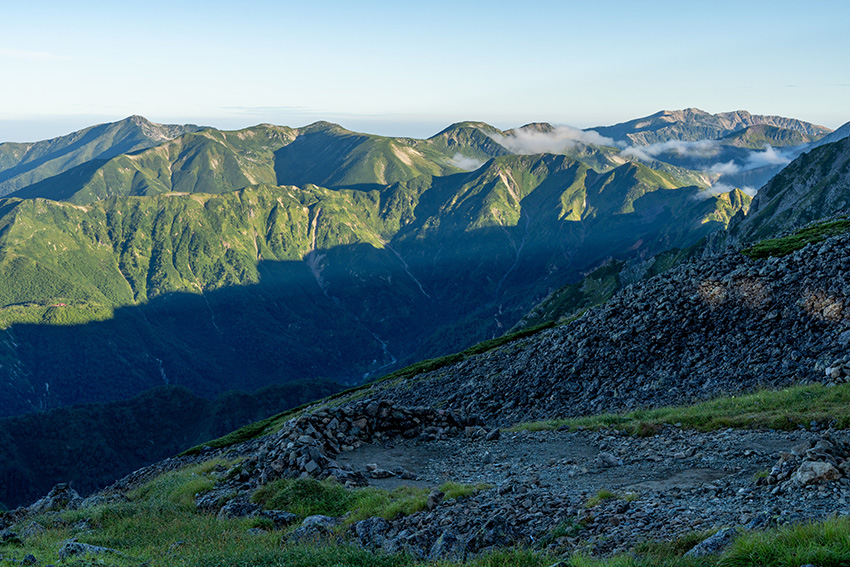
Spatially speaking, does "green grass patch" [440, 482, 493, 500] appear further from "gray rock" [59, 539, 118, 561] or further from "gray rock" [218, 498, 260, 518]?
"gray rock" [59, 539, 118, 561]

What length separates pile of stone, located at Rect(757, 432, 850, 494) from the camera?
15.1 metres

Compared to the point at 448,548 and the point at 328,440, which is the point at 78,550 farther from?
the point at 328,440

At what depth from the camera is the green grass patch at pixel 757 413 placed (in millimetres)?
24047

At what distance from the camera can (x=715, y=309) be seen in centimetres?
4228

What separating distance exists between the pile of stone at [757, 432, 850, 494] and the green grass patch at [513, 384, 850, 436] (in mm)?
7142

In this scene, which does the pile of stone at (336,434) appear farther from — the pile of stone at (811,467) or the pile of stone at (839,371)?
the pile of stone at (839,371)

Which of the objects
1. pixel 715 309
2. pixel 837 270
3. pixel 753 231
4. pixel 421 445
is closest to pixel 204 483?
pixel 421 445

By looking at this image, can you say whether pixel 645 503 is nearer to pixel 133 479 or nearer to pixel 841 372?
pixel 841 372

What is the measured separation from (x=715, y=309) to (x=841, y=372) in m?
13.5

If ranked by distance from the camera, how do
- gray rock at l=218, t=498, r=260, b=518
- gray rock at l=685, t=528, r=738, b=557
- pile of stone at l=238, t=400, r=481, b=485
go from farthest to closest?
pile of stone at l=238, t=400, r=481, b=485, gray rock at l=218, t=498, r=260, b=518, gray rock at l=685, t=528, r=738, b=557

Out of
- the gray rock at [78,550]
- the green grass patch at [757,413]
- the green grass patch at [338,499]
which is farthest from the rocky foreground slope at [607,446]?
the gray rock at [78,550]

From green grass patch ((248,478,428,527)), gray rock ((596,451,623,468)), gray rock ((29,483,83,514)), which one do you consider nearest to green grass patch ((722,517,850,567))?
green grass patch ((248,478,428,527))

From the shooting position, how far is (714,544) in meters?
11.8

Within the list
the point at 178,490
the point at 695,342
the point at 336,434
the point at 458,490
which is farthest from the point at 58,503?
the point at 695,342
